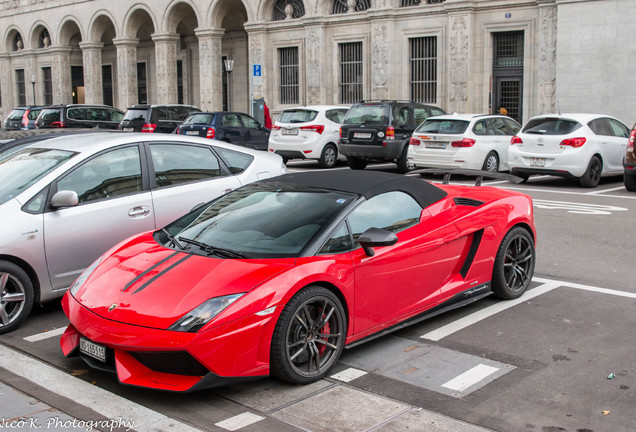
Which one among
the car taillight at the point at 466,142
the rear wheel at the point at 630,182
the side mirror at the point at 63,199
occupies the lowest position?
the rear wheel at the point at 630,182

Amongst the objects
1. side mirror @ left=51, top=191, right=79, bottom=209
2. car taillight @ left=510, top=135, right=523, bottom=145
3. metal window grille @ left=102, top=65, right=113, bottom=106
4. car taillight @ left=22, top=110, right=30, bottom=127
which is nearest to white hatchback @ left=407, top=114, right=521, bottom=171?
car taillight @ left=510, top=135, right=523, bottom=145

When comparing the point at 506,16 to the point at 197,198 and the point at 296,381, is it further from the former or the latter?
the point at 296,381

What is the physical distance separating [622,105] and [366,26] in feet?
34.7

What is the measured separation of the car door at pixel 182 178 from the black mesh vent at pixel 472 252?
267 centimetres

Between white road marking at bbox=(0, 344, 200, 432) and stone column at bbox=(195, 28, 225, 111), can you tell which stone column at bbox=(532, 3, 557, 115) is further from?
white road marking at bbox=(0, 344, 200, 432)

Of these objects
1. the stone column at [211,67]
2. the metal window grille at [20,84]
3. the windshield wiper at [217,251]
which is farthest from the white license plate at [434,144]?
the metal window grille at [20,84]

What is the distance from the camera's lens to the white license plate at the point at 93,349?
4.75m

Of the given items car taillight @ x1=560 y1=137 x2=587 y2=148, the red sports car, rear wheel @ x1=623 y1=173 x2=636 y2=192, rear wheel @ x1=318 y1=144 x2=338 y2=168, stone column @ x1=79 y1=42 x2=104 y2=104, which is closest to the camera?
the red sports car

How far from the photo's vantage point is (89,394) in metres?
4.77

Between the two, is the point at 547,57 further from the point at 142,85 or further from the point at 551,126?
the point at 142,85

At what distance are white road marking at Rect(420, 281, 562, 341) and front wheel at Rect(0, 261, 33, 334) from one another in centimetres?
314

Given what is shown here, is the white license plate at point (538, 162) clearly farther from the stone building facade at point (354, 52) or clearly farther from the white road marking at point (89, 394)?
the white road marking at point (89, 394)

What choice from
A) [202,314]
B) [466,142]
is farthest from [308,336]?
[466,142]

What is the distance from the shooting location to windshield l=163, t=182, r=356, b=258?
5234 mm
